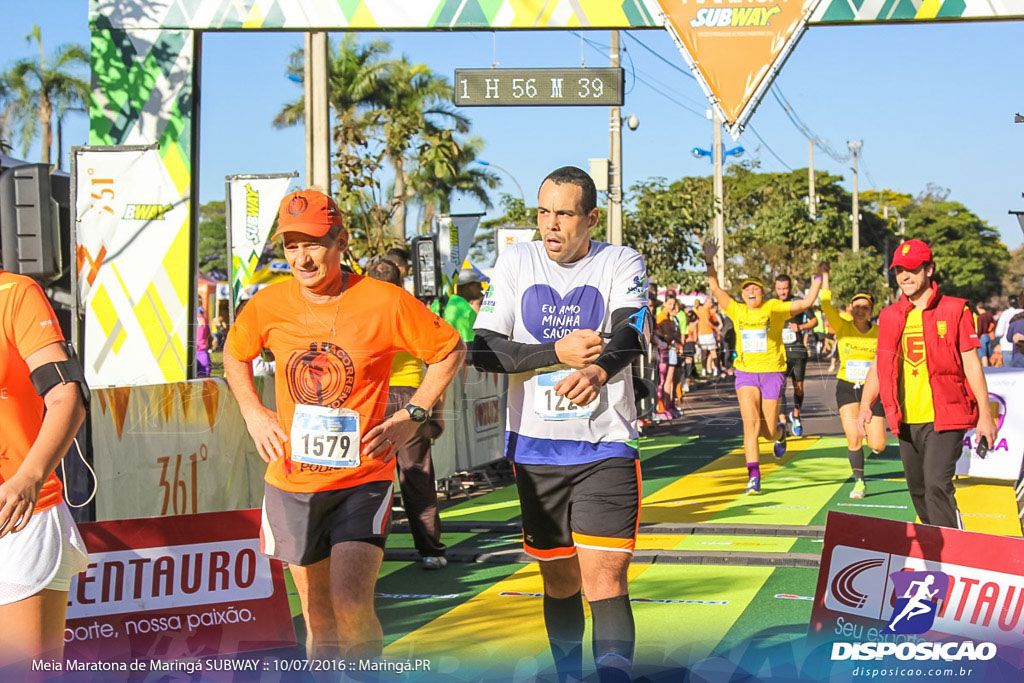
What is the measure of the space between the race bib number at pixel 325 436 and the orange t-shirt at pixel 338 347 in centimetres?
2

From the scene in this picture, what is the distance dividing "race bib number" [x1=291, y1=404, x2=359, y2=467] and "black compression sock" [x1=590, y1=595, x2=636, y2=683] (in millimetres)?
1037

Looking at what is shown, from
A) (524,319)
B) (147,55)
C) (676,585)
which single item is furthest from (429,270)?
(524,319)

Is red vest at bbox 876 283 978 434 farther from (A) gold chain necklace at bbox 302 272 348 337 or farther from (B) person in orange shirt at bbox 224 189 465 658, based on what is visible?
(A) gold chain necklace at bbox 302 272 348 337

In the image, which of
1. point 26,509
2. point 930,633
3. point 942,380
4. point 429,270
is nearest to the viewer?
point 26,509

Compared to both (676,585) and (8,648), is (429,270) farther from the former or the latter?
(8,648)

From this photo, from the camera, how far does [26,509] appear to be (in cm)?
346

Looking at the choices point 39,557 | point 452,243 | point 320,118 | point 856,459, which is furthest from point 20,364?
point 452,243

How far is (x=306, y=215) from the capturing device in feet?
14.8

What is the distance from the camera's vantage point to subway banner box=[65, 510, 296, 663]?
4.87m

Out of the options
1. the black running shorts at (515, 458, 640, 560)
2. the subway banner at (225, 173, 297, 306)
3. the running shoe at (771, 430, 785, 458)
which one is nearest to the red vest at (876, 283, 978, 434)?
the black running shorts at (515, 458, 640, 560)

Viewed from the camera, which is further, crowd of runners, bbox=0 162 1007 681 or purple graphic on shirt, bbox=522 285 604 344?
purple graphic on shirt, bbox=522 285 604 344

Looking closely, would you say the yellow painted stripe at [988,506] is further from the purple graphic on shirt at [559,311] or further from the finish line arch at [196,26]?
the purple graphic on shirt at [559,311]

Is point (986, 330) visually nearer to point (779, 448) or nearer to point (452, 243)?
point (779, 448)

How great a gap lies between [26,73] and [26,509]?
1694cm
